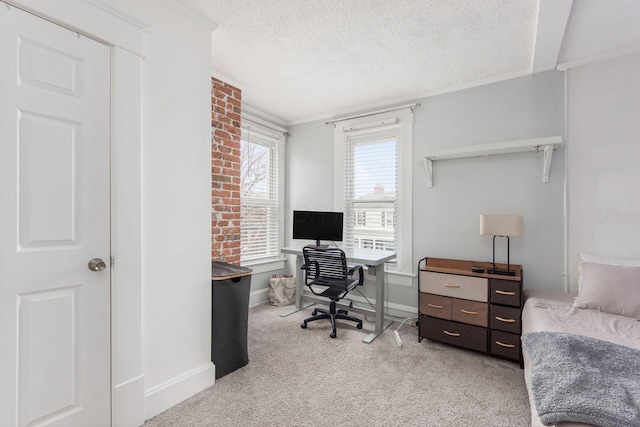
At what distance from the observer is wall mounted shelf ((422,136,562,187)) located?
8.60ft

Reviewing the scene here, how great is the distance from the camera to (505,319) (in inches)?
100

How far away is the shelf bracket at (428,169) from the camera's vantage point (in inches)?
→ 130

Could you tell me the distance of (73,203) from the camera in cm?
154

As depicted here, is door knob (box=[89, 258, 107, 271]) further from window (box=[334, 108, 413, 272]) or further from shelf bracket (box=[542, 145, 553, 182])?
shelf bracket (box=[542, 145, 553, 182])

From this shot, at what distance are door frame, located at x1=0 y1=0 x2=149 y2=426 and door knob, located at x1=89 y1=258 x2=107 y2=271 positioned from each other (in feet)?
0.20

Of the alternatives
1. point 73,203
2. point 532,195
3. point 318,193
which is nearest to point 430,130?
point 532,195

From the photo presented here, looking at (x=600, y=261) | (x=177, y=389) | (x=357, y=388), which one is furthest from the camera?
(x=600, y=261)

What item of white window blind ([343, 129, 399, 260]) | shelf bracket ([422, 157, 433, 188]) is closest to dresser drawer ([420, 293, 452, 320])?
white window blind ([343, 129, 399, 260])

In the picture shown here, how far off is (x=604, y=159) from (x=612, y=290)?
115 cm

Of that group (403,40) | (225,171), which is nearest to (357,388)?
(225,171)

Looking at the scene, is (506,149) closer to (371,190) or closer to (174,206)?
(371,190)

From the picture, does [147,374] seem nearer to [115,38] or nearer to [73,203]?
[73,203]

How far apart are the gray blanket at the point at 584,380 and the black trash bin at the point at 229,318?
190 centimetres

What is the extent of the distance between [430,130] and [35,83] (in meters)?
3.31
